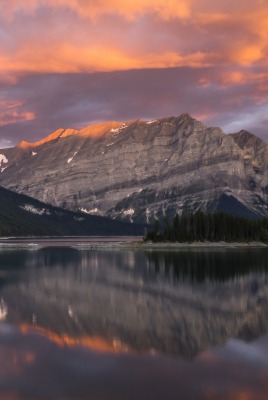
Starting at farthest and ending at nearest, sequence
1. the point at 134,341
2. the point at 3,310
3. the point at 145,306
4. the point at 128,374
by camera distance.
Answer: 1. the point at 145,306
2. the point at 3,310
3. the point at 134,341
4. the point at 128,374

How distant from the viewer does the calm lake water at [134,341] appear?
33.6 m

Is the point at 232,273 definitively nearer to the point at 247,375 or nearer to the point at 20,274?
the point at 20,274

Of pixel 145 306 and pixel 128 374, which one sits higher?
pixel 145 306

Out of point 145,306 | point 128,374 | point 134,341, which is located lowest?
point 128,374

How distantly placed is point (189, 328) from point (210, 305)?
607 inches

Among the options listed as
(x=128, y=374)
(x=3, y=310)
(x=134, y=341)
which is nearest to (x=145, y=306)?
(x=3, y=310)

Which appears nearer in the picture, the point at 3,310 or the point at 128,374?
the point at 128,374

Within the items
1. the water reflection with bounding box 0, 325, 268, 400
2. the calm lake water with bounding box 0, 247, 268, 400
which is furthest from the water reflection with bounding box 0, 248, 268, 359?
the water reflection with bounding box 0, 325, 268, 400

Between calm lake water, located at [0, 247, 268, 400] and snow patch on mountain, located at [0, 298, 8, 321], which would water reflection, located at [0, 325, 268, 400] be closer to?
calm lake water, located at [0, 247, 268, 400]

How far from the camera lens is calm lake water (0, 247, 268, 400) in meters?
33.6

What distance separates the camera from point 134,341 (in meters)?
46.4

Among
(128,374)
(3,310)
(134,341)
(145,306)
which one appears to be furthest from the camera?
(145,306)

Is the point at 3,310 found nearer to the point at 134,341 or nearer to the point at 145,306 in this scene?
the point at 145,306

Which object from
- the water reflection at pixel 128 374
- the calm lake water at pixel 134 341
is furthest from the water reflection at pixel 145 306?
the water reflection at pixel 128 374
